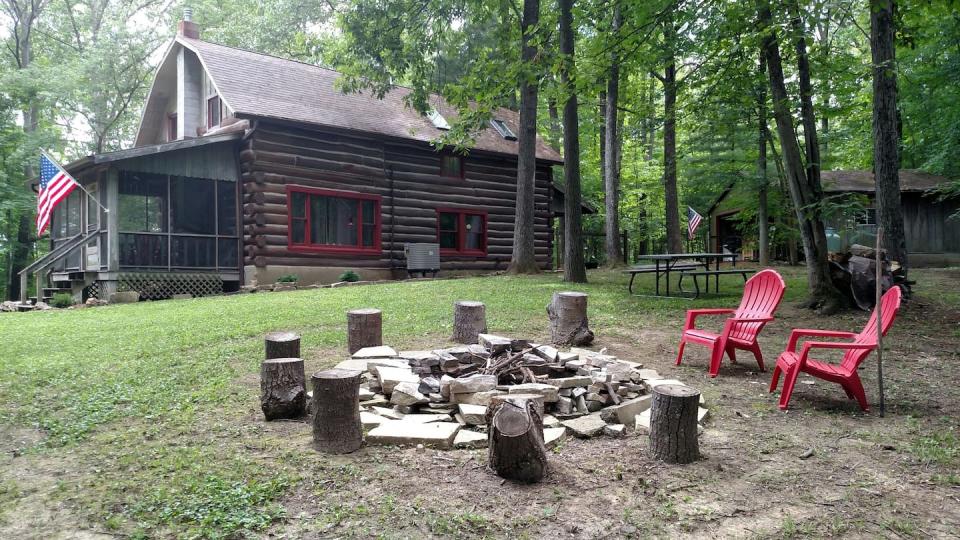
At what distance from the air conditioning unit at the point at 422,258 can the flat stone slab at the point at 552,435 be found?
44.2 feet

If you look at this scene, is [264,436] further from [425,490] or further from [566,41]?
[566,41]

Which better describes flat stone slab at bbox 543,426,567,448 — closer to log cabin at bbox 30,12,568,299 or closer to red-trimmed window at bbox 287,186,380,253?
log cabin at bbox 30,12,568,299

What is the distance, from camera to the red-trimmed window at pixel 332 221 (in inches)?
624

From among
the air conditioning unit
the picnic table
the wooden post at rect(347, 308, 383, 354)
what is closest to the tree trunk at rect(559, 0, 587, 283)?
the picnic table

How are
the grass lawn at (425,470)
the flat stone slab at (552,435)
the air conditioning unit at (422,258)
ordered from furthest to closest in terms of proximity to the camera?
the air conditioning unit at (422,258), the flat stone slab at (552,435), the grass lawn at (425,470)

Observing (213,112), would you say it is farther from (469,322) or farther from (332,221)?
(469,322)

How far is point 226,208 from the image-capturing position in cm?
1600

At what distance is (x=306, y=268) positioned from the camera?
15.8 metres

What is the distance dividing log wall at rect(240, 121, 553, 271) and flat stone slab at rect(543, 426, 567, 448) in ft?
41.3

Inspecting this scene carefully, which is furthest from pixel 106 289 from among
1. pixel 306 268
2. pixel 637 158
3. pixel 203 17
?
pixel 637 158

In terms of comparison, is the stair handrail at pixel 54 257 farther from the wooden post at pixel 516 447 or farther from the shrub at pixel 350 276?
the wooden post at pixel 516 447

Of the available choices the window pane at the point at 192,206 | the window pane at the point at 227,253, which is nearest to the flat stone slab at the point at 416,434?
the window pane at the point at 227,253

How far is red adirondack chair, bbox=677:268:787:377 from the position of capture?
571 centimetres

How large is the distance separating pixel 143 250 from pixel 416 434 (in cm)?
1275
